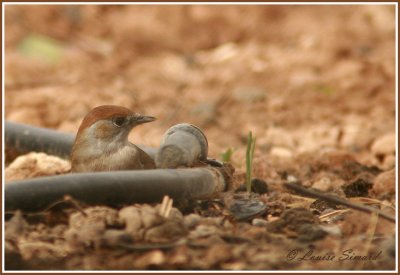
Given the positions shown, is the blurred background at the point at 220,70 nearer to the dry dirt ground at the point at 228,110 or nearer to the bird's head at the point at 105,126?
the dry dirt ground at the point at 228,110

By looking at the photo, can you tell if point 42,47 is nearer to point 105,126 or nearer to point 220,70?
point 220,70

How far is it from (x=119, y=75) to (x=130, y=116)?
5758 millimetres

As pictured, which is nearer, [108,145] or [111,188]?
[111,188]

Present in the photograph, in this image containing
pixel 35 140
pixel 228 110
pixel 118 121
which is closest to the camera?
pixel 118 121

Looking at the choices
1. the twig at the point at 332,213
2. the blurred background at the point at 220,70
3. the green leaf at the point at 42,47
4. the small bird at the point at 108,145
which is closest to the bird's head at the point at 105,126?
the small bird at the point at 108,145

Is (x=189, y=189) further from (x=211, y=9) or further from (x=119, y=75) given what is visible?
(x=211, y=9)

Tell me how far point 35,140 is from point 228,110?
3.82 m

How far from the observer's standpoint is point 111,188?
466cm

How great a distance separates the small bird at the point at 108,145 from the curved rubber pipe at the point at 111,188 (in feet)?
2.23

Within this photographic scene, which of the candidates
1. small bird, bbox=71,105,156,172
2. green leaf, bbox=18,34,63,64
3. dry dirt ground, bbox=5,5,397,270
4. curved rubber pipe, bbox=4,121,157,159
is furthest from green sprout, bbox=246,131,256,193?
green leaf, bbox=18,34,63,64

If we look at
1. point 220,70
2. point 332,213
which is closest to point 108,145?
point 332,213

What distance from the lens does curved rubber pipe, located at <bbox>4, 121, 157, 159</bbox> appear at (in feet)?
22.9

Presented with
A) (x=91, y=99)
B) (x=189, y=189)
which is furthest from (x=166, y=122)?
(x=189, y=189)

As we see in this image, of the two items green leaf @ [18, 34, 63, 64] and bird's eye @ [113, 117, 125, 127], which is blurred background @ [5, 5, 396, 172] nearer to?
green leaf @ [18, 34, 63, 64]
